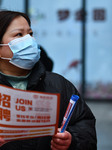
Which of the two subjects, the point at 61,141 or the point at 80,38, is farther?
the point at 80,38

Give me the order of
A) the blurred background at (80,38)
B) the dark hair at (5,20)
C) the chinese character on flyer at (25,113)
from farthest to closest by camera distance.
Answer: the blurred background at (80,38)
the dark hair at (5,20)
the chinese character on flyer at (25,113)

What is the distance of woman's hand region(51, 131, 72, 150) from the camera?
163cm

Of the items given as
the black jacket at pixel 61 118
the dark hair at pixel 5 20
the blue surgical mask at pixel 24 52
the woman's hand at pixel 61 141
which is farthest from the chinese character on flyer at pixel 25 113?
the dark hair at pixel 5 20

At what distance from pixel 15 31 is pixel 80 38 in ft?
17.4

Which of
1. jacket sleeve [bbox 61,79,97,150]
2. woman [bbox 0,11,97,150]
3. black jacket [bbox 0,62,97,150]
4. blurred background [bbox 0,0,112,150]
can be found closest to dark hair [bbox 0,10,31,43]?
woman [bbox 0,11,97,150]

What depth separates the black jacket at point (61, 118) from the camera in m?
1.79

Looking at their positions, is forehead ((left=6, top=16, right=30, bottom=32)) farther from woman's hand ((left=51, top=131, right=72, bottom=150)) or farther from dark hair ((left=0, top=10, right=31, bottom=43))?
woman's hand ((left=51, top=131, right=72, bottom=150))

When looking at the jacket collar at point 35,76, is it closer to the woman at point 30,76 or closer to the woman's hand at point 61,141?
the woman at point 30,76

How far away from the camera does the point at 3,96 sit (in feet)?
4.88

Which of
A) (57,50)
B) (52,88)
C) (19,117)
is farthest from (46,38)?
(19,117)

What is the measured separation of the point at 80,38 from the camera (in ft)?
23.5

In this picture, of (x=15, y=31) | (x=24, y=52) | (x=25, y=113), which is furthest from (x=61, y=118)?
(x=15, y=31)

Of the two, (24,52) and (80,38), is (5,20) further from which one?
(80,38)

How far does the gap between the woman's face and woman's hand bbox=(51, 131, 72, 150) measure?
26.9 inches
